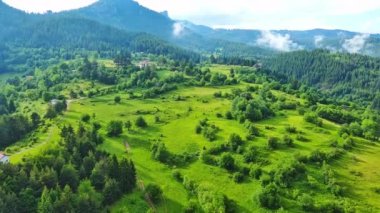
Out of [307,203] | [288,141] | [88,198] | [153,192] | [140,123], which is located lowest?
[307,203]

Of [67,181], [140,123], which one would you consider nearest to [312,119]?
[140,123]

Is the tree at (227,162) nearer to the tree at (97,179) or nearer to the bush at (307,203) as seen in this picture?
the bush at (307,203)

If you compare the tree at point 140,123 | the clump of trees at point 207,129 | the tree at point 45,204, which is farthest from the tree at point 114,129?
the tree at point 45,204

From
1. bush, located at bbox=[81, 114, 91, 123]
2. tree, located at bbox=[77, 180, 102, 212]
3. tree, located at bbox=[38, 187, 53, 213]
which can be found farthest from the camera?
bush, located at bbox=[81, 114, 91, 123]

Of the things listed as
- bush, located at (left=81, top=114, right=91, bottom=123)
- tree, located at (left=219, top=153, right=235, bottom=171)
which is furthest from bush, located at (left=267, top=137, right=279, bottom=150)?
bush, located at (left=81, top=114, right=91, bottom=123)

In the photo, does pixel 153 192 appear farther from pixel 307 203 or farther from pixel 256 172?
pixel 307 203

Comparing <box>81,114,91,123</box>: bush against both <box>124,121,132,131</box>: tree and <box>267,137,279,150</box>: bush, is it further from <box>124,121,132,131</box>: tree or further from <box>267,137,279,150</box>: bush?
<box>267,137,279,150</box>: bush

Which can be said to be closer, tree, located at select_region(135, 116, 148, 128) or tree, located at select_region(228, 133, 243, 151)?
tree, located at select_region(228, 133, 243, 151)

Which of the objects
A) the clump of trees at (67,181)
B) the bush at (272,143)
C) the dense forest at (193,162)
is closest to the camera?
the clump of trees at (67,181)

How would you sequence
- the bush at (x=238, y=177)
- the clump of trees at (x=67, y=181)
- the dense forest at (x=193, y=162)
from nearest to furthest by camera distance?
the clump of trees at (x=67, y=181)
the dense forest at (x=193, y=162)
the bush at (x=238, y=177)
